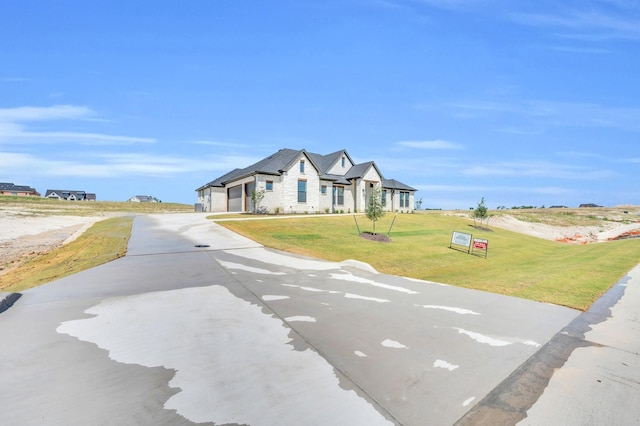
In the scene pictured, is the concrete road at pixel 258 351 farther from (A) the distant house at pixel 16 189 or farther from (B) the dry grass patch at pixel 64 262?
(A) the distant house at pixel 16 189

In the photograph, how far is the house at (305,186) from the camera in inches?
1325

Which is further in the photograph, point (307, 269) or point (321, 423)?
point (307, 269)

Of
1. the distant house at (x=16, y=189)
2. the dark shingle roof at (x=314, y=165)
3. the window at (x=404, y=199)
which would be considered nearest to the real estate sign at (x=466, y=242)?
the dark shingle roof at (x=314, y=165)

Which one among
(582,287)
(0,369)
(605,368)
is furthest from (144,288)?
(582,287)

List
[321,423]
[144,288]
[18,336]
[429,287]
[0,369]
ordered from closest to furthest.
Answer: [321,423]
[0,369]
[18,336]
[144,288]
[429,287]

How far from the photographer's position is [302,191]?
35219 mm

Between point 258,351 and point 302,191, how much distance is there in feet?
103

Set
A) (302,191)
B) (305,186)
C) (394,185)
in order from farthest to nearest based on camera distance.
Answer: (394,185) < (305,186) < (302,191)

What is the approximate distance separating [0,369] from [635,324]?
1053cm

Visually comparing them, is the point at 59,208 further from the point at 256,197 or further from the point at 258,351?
the point at 258,351

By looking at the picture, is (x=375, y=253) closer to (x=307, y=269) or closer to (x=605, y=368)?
(x=307, y=269)

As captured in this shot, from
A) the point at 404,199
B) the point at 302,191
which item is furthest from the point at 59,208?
the point at 404,199

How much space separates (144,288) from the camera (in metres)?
7.45

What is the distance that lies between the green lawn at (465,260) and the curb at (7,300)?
9681 mm
